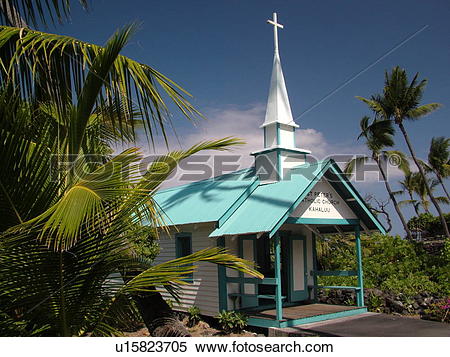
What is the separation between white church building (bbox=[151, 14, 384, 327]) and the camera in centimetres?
1097

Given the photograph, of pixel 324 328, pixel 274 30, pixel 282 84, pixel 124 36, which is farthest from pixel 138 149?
pixel 274 30

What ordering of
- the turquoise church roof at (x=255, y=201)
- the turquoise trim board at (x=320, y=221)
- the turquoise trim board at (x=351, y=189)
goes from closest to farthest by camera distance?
1. the turquoise church roof at (x=255, y=201)
2. the turquoise trim board at (x=320, y=221)
3. the turquoise trim board at (x=351, y=189)

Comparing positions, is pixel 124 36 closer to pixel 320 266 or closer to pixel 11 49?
pixel 11 49

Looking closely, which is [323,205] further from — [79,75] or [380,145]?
[380,145]

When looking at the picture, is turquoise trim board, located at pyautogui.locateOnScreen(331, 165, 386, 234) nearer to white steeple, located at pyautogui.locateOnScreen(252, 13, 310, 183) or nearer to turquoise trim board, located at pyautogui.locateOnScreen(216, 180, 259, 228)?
white steeple, located at pyautogui.locateOnScreen(252, 13, 310, 183)

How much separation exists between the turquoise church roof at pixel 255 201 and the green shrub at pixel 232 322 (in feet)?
6.50

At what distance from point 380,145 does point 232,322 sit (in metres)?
24.1

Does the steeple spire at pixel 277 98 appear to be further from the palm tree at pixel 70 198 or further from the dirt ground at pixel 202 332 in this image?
the palm tree at pixel 70 198

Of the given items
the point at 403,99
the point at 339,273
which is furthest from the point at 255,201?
the point at 403,99

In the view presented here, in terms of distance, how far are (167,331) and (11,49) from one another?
414 cm

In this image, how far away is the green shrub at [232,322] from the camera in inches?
425

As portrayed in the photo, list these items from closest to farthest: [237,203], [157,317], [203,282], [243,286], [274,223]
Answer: [157,317] → [274,223] → [243,286] → [237,203] → [203,282]

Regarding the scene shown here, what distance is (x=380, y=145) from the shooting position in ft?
104

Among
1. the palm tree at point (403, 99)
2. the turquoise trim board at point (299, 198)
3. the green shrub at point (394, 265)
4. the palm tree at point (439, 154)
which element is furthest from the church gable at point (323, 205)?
the palm tree at point (439, 154)
